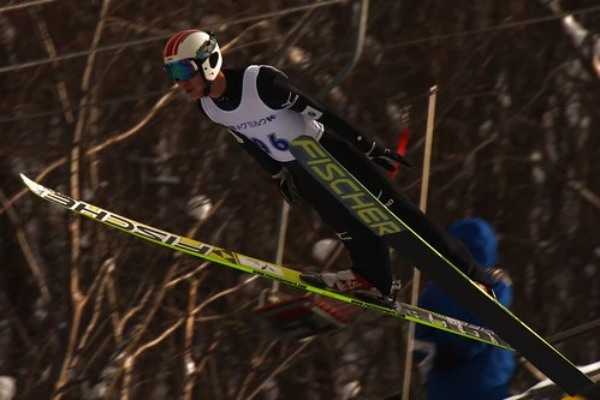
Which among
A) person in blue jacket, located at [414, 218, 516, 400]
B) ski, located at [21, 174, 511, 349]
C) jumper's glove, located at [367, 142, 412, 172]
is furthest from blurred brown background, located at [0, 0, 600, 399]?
person in blue jacket, located at [414, 218, 516, 400]

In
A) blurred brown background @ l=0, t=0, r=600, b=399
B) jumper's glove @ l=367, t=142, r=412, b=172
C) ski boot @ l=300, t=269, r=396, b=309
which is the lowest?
ski boot @ l=300, t=269, r=396, b=309

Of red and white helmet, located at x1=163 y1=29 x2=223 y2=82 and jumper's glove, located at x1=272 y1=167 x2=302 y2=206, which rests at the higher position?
red and white helmet, located at x1=163 y1=29 x2=223 y2=82

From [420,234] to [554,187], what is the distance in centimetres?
792

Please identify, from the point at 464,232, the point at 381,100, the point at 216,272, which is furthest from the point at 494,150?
the point at 464,232

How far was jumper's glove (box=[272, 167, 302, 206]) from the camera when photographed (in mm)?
7309

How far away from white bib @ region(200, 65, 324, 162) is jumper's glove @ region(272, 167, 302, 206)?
195 mm

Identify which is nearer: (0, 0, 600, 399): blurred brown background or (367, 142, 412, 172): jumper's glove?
(367, 142, 412, 172): jumper's glove

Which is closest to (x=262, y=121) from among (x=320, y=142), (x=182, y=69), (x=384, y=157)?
(x=320, y=142)

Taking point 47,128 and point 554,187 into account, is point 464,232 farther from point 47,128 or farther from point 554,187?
point 554,187

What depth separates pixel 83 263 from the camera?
12.8 meters

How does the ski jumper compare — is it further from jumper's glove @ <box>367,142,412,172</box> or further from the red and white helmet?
the red and white helmet

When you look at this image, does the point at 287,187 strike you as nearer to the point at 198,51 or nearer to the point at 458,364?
the point at 198,51

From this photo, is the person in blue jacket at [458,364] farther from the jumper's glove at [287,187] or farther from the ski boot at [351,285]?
the jumper's glove at [287,187]

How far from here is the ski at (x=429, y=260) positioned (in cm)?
661
